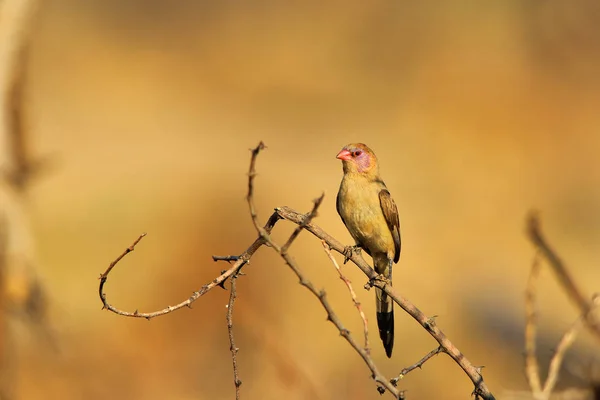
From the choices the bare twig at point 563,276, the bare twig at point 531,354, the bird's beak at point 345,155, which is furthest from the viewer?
the bird's beak at point 345,155

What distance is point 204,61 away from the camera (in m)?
23.9

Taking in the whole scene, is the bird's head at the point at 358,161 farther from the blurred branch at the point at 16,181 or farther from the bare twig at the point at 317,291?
the bare twig at the point at 317,291

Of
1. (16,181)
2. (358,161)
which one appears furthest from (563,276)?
(16,181)

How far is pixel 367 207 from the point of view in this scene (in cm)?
528

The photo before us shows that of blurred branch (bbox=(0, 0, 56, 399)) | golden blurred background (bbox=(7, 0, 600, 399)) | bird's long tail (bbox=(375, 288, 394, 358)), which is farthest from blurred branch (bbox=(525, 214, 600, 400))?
blurred branch (bbox=(0, 0, 56, 399))

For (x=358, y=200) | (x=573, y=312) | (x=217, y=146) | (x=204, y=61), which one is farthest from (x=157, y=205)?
(x=204, y=61)

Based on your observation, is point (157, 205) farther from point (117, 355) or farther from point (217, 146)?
point (217, 146)

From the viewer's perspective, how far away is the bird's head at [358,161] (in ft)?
18.0

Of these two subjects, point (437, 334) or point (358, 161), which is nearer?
point (437, 334)

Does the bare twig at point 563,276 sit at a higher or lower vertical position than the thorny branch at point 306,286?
higher

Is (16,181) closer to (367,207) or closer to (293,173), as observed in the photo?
(367,207)

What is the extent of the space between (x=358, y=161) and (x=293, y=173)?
33.8 feet

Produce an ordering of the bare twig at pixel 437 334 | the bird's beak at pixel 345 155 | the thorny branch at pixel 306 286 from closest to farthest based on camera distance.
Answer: the thorny branch at pixel 306 286
the bare twig at pixel 437 334
the bird's beak at pixel 345 155

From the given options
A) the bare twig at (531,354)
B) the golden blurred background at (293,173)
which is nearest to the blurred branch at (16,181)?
the golden blurred background at (293,173)
